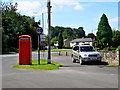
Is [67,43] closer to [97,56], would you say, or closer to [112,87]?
[97,56]

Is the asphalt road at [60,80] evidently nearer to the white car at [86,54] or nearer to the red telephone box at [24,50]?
the red telephone box at [24,50]

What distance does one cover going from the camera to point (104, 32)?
69.8m

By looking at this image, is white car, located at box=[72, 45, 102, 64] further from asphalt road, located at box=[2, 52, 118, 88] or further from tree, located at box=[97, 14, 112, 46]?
tree, located at box=[97, 14, 112, 46]

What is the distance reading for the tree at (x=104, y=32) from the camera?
69.6 metres

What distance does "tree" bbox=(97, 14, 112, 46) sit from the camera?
69562 millimetres

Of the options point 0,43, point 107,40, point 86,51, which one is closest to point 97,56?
point 86,51

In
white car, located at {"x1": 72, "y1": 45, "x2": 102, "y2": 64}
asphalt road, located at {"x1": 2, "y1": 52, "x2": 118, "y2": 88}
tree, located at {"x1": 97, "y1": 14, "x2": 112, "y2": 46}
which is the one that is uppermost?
tree, located at {"x1": 97, "y1": 14, "x2": 112, "y2": 46}

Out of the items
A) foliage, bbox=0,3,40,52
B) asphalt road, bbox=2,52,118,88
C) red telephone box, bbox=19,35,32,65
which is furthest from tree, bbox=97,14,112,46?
asphalt road, bbox=2,52,118,88

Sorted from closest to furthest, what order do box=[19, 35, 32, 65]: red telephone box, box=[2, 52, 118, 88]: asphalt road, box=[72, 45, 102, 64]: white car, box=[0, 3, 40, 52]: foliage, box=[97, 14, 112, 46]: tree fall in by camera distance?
1. box=[2, 52, 118, 88]: asphalt road
2. box=[19, 35, 32, 65]: red telephone box
3. box=[72, 45, 102, 64]: white car
4. box=[0, 3, 40, 52]: foliage
5. box=[97, 14, 112, 46]: tree

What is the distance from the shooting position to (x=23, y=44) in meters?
16.9

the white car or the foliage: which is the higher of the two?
the foliage

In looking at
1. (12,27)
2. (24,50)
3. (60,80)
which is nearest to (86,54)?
(24,50)

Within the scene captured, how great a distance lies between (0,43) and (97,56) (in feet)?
124

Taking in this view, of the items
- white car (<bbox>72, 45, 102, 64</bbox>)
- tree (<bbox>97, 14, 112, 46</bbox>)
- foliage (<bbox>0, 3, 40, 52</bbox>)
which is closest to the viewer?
white car (<bbox>72, 45, 102, 64</bbox>)
